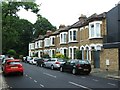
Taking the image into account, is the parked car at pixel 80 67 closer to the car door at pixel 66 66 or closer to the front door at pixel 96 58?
the car door at pixel 66 66

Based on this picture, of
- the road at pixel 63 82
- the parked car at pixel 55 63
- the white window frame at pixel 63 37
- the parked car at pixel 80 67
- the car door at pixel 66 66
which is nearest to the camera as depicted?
the road at pixel 63 82

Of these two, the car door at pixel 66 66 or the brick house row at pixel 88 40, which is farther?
the brick house row at pixel 88 40

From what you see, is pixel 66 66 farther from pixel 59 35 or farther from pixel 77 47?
pixel 59 35

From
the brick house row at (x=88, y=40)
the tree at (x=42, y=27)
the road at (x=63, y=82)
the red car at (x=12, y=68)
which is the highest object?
the tree at (x=42, y=27)

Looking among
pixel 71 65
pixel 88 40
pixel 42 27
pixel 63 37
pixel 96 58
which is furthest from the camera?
pixel 42 27

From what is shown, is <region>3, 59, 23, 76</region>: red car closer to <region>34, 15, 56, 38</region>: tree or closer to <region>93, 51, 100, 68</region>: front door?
<region>93, 51, 100, 68</region>: front door

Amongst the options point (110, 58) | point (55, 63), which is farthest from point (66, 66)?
point (55, 63)

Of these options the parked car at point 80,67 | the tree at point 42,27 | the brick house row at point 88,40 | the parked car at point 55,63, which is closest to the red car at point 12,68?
the parked car at point 80,67

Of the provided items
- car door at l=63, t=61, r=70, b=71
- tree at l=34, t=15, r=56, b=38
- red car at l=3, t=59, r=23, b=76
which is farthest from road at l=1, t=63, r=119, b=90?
tree at l=34, t=15, r=56, b=38

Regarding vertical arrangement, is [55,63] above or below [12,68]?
above

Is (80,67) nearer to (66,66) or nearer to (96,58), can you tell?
(66,66)

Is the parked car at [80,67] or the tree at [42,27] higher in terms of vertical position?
the tree at [42,27]

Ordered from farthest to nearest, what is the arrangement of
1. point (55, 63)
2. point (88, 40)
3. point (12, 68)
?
point (88, 40) < point (55, 63) < point (12, 68)

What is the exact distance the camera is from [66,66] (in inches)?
1225
